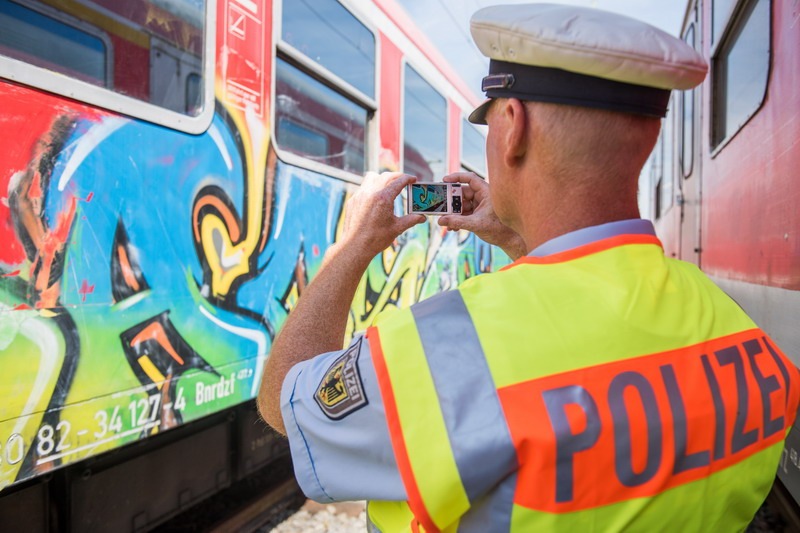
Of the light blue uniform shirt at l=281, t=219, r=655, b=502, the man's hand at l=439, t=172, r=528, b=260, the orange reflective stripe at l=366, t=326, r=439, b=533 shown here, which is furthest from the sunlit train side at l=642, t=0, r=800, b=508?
the orange reflective stripe at l=366, t=326, r=439, b=533

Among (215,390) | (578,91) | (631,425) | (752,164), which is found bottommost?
(215,390)

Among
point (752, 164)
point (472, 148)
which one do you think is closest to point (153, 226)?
point (752, 164)

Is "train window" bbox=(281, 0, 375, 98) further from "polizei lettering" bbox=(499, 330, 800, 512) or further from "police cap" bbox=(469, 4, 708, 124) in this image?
"polizei lettering" bbox=(499, 330, 800, 512)

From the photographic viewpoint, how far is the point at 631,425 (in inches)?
33.5

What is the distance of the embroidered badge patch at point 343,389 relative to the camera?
2.96 ft

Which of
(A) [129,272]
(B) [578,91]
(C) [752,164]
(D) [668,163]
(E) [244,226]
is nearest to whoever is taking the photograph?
(B) [578,91]

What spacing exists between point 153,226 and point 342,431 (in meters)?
1.61

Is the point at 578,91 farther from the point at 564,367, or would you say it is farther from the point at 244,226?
the point at 244,226

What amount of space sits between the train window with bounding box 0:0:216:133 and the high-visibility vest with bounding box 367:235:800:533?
1607mm

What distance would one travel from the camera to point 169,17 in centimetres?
234

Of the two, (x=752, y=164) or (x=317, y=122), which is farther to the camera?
(x=317, y=122)

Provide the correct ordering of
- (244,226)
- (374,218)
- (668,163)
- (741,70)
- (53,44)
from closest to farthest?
1. (374,218)
2. (53,44)
3. (244,226)
4. (741,70)
5. (668,163)

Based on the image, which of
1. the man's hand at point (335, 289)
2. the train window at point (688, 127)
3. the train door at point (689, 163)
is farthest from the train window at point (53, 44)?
the train window at point (688, 127)

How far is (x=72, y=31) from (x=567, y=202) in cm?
180
